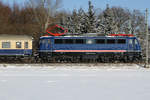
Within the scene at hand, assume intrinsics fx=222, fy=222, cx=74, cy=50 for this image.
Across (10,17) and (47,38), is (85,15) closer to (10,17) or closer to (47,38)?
(47,38)

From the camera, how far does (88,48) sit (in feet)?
87.1

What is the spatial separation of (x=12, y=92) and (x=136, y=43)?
19.7 metres

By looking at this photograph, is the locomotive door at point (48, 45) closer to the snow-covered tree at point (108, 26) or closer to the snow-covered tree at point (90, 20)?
the snow-covered tree at point (90, 20)

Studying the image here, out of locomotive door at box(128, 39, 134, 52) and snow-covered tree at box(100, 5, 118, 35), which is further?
snow-covered tree at box(100, 5, 118, 35)

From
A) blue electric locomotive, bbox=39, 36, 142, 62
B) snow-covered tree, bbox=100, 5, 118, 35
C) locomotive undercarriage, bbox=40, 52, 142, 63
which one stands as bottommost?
locomotive undercarriage, bbox=40, 52, 142, 63

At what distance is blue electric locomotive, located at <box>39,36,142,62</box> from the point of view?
86.4 ft

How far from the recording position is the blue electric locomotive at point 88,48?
86.4 feet

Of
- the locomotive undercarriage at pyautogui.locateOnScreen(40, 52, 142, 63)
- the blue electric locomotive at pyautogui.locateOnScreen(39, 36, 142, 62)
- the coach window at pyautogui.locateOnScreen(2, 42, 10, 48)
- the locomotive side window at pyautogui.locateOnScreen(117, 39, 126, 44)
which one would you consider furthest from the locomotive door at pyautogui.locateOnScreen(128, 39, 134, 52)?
the coach window at pyautogui.locateOnScreen(2, 42, 10, 48)

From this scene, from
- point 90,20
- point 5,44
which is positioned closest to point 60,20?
point 90,20

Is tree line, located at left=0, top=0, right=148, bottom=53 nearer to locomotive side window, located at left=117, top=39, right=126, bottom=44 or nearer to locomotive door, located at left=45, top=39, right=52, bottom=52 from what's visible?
locomotive side window, located at left=117, top=39, right=126, bottom=44

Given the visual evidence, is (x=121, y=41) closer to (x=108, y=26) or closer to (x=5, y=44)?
(x=5, y=44)

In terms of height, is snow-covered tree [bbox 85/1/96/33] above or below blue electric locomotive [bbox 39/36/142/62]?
above

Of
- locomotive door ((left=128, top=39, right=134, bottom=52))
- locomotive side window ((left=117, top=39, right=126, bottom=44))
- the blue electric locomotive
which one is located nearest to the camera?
the blue electric locomotive

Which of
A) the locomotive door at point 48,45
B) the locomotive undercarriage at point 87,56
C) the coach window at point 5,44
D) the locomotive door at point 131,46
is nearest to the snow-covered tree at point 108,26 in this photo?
the locomotive door at point 131,46
